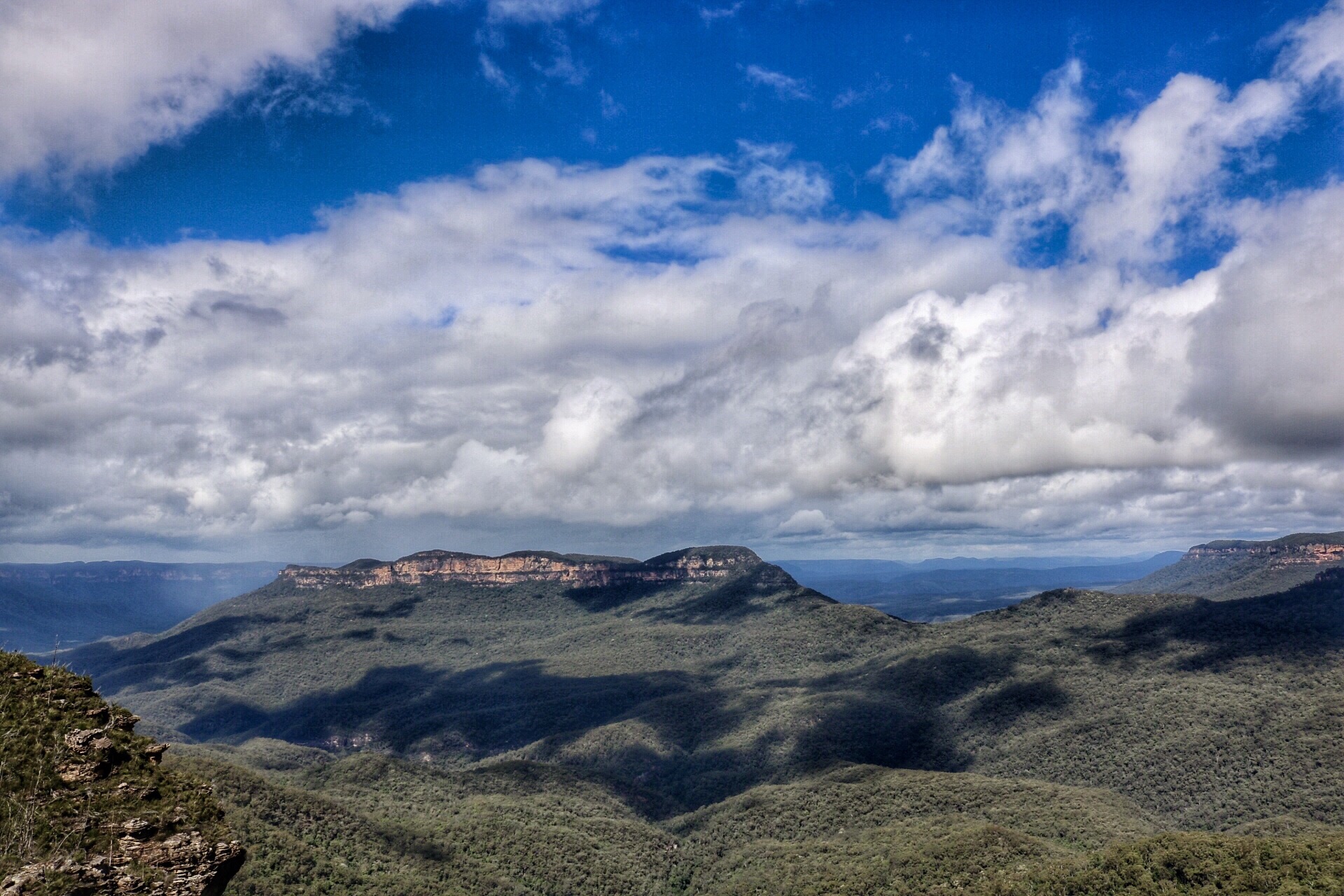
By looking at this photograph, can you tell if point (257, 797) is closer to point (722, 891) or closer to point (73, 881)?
point (722, 891)

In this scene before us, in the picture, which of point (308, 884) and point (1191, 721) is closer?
point (308, 884)

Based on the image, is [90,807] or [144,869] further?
[90,807]

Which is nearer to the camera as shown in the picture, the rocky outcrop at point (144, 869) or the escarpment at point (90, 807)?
the rocky outcrop at point (144, 869)

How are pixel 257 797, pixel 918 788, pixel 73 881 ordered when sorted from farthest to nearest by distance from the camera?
pixel 918 788 < pixel 257 797 < pixel 73 881

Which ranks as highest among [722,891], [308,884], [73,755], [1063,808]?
[73,755]

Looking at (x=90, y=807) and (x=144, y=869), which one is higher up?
(x=90, y=807)

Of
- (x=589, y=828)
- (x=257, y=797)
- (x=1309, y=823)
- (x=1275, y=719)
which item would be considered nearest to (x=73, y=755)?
(x=257, y=797)

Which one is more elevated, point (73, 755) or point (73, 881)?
point (73, 755)

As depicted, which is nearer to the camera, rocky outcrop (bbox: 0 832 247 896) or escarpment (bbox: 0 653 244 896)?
rocky outcrop (bbox: 0 832 247 896)
